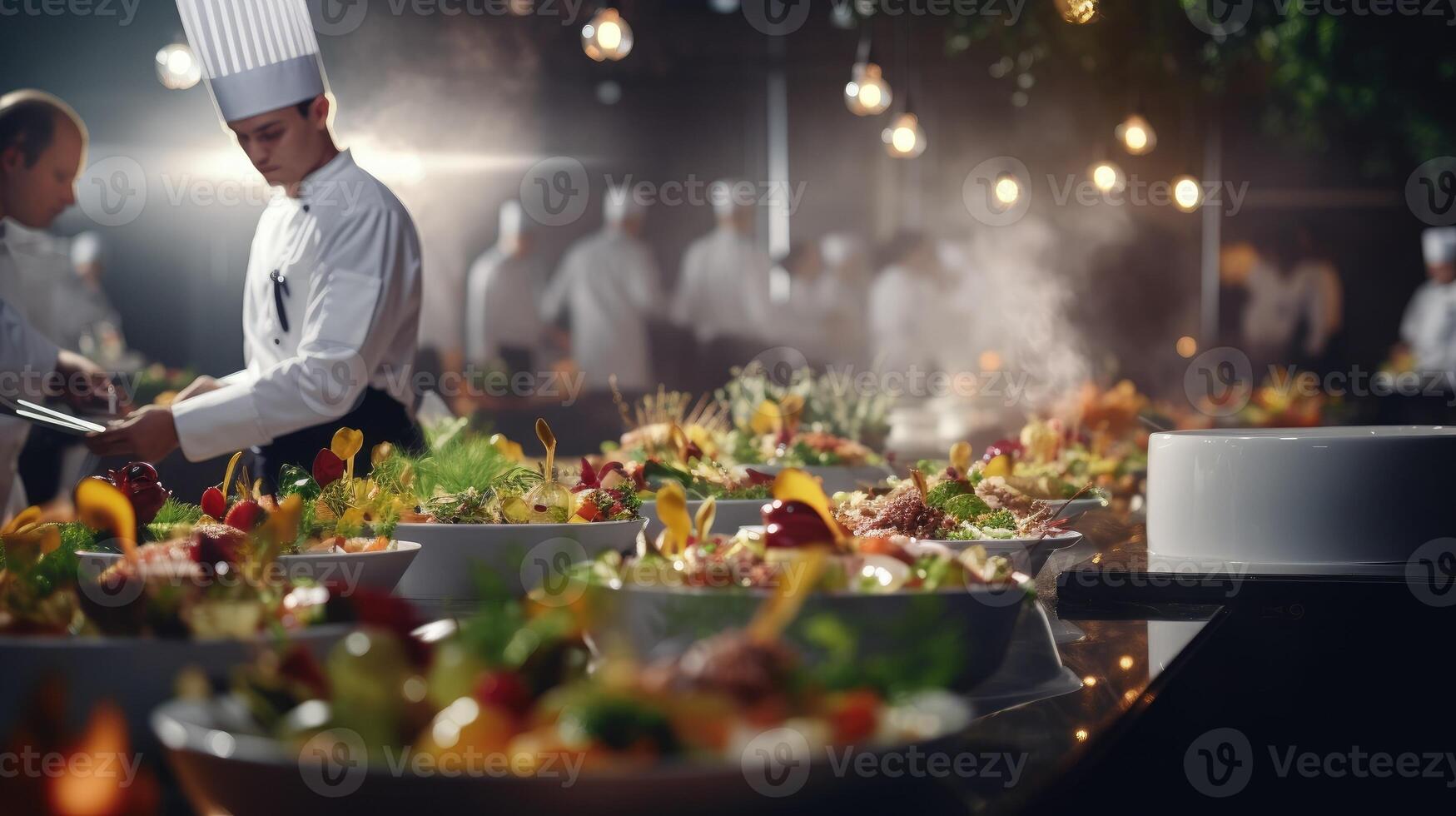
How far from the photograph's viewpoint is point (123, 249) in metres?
7.04

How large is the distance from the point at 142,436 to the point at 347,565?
118 cm

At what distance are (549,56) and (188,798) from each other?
25.5ft

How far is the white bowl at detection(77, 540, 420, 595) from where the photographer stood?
834 mm

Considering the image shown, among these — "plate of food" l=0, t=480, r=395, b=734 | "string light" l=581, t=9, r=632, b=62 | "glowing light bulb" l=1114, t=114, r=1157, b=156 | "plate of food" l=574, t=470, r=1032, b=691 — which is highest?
"string light" l=581, t=9, r=632, b=62

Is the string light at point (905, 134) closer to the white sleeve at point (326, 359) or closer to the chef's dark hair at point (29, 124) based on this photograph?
the chef's dark hair at point (29, 124)

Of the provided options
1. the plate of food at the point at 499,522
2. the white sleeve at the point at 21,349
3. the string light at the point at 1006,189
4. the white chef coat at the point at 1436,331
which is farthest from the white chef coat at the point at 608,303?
the plate of food at the point at 499,522

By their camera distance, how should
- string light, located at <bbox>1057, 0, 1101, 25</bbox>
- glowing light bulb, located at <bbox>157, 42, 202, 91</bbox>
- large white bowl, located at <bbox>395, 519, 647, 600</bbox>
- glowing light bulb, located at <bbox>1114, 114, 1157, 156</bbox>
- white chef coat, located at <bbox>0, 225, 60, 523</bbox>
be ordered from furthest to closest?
glowing light bulb, located at <bbox>1114, 114, 1157, 156</bbox> → glowing light bulb, located at <bbox>157, 42, 202, 91</bbox> → white chef coat, located at <bbox>0, 225, 60, 523</bbox> → string light, located at <bbox>1057, 0, 1101, 25</bbox> → large white bowl, located at <bbox>395, 519, 647, 600</bbox>

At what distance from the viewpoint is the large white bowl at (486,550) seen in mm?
1008

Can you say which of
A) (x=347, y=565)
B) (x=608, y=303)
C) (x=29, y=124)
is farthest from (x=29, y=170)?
→ (x=608, y=303)

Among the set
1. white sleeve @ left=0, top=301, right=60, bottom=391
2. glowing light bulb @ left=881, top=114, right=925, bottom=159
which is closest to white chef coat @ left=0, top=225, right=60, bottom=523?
white sleeve @ left=0, top=301, right=60, bottom=391

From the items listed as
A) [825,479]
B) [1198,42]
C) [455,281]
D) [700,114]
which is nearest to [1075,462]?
[825,479]

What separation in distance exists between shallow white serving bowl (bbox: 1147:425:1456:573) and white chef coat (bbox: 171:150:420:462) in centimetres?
134

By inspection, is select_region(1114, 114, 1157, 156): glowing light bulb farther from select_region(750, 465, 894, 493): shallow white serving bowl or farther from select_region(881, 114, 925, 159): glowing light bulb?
select_region(750, 465, 894, 493): shallow white serving bowl

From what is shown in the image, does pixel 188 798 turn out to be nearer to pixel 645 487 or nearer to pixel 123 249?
pixel 645 487
